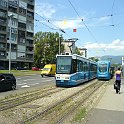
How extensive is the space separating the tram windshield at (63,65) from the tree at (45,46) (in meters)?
88.6

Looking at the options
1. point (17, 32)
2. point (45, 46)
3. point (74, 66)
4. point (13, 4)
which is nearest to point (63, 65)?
A: point (74, 66)

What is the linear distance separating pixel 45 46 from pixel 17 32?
24270 mm

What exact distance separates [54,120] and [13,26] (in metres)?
84.7

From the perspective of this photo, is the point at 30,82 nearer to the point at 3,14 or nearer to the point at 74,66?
the point at 74,66

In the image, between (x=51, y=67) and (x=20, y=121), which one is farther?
(x=51, y=67)

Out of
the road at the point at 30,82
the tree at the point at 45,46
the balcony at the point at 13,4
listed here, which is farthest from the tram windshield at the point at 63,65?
the tree at the point at 45,46

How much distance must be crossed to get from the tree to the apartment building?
12.2 meters

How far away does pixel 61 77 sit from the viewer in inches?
1063

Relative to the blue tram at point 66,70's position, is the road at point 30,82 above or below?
below

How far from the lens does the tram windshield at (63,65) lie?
88.3 ft

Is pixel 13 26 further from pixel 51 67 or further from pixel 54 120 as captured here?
pixel 54 120

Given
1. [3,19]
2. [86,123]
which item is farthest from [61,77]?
[3,19]

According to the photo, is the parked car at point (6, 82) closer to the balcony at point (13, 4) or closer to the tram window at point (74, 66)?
the tram window at point (74, 66)

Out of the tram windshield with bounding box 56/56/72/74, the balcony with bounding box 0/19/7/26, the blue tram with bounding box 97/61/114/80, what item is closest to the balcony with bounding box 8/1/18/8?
the balcony with bounding box 0/19/7/26
